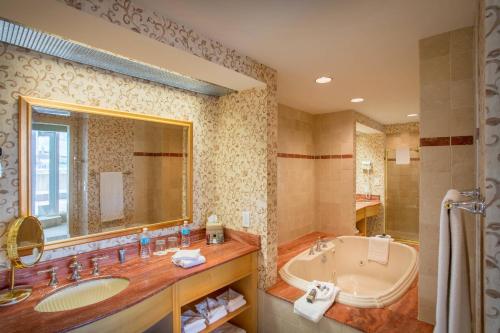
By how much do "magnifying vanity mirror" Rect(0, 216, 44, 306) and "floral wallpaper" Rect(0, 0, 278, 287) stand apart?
10 cm

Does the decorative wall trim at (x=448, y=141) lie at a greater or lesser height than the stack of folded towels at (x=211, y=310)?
greater

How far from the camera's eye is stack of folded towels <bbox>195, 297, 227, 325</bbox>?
1932 mm

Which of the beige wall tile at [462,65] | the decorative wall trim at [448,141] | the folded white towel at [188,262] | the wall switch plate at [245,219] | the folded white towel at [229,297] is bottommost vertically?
the folded white towel at [229,297]

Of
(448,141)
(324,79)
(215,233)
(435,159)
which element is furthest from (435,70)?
(215,233)

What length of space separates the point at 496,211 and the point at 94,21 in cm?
169

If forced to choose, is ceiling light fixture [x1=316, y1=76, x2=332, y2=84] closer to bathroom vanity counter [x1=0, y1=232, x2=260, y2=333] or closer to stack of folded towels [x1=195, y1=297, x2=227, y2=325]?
bathroom vanity counter [x1=0, y1=232, x2=260, y2=333]

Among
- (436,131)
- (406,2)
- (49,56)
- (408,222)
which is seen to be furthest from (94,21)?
(408,222)

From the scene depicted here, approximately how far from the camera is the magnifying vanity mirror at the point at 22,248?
1335 mm

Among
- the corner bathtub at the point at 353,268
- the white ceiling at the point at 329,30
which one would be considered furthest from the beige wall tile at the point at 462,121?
the corner bathtub at the point at 353,268

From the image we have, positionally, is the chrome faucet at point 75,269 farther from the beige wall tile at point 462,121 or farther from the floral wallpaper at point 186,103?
the beige wall tile at point 462,121

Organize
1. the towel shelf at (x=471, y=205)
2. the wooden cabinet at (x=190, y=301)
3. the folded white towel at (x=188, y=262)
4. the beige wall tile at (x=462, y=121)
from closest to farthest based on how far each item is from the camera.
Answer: the towel shelf at (x=471, y=205), the wooden cabinet at (x=190, y=301), the beige wall tile at (x=462, y=121), the folded white towel at (x=188, y=262)

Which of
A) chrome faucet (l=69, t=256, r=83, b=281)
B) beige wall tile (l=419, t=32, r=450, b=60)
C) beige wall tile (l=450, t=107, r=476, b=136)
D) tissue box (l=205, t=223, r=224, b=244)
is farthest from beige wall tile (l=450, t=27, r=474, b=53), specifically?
chrome faucet (l=69, t=256, r=83, b=281)

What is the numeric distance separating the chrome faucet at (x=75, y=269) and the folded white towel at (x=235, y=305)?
1.12 m

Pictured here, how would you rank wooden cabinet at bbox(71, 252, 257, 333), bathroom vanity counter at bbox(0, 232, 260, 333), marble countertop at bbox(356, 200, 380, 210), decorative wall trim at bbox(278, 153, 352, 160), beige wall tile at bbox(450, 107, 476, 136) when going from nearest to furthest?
bathroom vanity counter at bbox(0, 232, 260, 333) → wooden cabinet at bbox(71, 252, 257, 333) → beige wall tile at bbox(450, 107, 476, 136) → decorative wall trim at bbox(278, 153, 352, 160) → marble countertop at bbox(356, 200, 380, 210)
